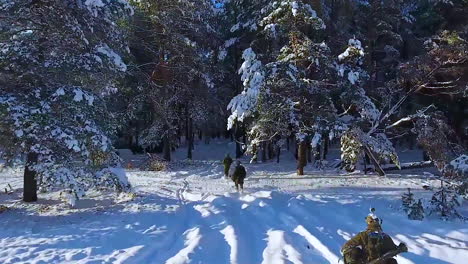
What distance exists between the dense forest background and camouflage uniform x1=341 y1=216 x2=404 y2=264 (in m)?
6.49

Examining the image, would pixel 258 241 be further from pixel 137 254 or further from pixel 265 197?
pixel 265 197

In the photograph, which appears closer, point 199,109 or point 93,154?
point 93,154

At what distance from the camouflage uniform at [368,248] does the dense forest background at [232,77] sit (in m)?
6.49

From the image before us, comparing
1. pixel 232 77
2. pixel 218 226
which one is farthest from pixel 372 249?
pixel 232 77

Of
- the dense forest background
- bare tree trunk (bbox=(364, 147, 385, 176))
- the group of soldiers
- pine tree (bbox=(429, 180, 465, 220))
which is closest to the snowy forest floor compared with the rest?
pine tree (bbox=(429, 180, 465, 220))

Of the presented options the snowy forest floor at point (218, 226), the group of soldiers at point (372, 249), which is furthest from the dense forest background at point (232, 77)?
the group of soldiers at point (372, 249)

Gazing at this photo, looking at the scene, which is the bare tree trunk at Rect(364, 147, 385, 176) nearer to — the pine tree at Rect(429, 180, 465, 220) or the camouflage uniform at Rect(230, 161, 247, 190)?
the camouflage uniform at Rect(230, 161, 247, 190)

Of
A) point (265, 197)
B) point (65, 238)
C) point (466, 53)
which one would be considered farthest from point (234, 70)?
point (65, 238)

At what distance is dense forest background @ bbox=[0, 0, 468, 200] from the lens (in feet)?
37.3

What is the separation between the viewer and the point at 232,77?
1341 inches

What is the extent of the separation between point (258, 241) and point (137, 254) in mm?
2244

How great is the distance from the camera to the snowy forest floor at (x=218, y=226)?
7.43 meters

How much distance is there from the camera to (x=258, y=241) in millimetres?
8219

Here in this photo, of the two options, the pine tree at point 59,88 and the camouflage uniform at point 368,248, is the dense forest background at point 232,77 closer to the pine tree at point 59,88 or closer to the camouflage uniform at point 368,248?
the pine tree at point 59,88
